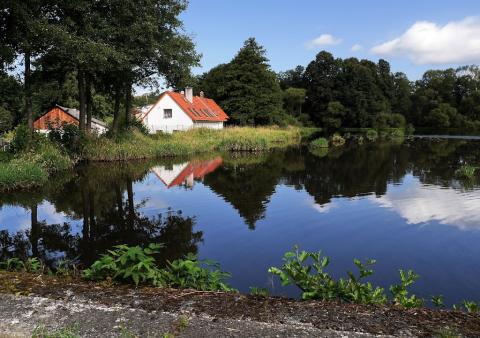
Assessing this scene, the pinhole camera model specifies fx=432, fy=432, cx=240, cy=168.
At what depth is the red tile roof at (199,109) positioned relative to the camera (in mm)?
57031

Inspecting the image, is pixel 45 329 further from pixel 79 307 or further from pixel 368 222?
pixel 368 222

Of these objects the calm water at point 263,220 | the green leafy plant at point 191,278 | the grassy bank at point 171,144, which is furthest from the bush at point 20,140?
the green leafy plant at point 191,278

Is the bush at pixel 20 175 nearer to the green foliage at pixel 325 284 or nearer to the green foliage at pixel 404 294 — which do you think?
the green foliage at pixel 325 284

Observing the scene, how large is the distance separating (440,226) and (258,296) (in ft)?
32.5

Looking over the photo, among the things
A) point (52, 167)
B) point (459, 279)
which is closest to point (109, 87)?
point (52, 167)

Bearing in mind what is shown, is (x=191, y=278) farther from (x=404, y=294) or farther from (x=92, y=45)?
(x=92, y=45)

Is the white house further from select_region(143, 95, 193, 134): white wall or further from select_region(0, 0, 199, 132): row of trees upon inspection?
select_region(0, 0, 199, 132): row of trees

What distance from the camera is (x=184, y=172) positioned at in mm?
27266

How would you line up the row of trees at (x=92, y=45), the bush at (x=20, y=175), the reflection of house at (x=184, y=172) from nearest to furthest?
the bush at (x=20, y=175), the row of trees at (x=92, y=45), the reflection of house at (x=184, y=172)

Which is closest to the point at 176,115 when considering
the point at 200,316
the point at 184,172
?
the point at 184,172

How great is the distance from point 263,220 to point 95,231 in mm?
5300

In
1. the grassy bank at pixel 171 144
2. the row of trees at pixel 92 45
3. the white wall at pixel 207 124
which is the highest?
the row of trees at pixel 92 45

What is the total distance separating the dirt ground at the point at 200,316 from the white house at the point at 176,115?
165 ft

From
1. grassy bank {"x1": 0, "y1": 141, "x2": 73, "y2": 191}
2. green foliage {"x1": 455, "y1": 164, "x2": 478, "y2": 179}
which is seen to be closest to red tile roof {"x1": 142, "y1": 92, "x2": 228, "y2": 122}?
grassy bank {"x1": 0, "y1": 141, "x2": 73, "y2": 191}
